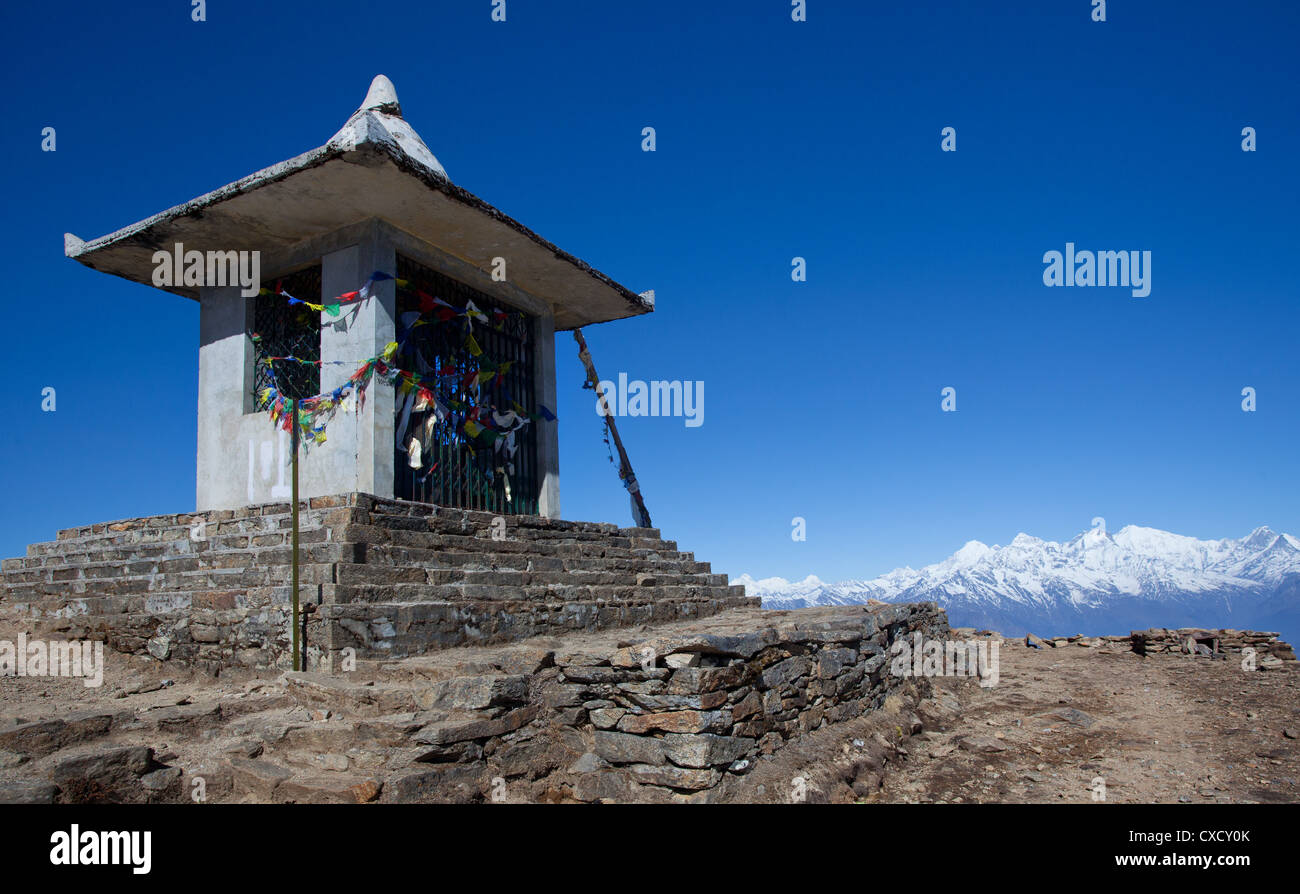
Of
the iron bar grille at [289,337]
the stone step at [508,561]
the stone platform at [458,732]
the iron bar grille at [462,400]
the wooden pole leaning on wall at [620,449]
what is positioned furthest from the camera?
the wooden pole leaning on wall at [620,449]

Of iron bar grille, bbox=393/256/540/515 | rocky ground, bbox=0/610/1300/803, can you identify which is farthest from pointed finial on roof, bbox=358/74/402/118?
rocky ground, bbox=0/610/1300/803

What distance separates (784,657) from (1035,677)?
8.15 metres

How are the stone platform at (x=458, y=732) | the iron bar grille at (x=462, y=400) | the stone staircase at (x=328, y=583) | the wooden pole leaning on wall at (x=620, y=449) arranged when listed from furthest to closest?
1. the wooden pole leaning on wall at (x=620, y=449)
2. the iron bar grille at (x=462, y=400)
3. the stone staircase at (x=328, y=583)
4. the stone platform at (x=458, y=732)

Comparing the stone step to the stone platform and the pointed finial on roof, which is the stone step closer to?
the stone platform

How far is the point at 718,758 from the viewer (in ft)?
17.3

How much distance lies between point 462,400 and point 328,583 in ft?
16.2

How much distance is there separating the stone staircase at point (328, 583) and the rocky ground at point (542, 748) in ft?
1.05

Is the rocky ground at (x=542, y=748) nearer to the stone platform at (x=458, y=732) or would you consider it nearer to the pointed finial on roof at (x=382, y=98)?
the stone platform at (x=458, y=732)

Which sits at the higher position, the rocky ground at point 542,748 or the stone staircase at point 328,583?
the stone staircase at point 328,583

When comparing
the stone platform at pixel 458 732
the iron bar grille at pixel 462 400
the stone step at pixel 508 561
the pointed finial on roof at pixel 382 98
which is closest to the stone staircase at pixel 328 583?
the stone step at pixel 508 561

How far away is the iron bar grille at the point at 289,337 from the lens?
421 inches

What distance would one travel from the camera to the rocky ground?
15.4 feet

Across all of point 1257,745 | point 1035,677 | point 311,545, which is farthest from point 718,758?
point 1035,677

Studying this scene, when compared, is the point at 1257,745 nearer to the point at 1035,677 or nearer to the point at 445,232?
the point at 1035,677
